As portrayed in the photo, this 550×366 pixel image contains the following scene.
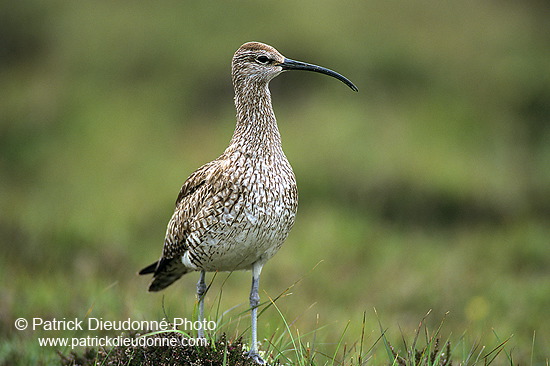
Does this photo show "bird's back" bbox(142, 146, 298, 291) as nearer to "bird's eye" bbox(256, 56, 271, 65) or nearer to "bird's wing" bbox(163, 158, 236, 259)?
"bird's wing" bbox(163, 158, 236, 259)

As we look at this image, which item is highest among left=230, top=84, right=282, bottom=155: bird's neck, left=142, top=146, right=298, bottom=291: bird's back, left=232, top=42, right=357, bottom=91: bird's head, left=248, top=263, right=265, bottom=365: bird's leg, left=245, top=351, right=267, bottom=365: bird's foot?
left=232, top=42, right=357, bottom=91: bird's head

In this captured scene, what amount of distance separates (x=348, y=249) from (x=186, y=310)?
11.9 ft

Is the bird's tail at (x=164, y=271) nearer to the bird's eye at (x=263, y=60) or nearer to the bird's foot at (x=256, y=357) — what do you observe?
the bird's foot at (x=256, y=357)

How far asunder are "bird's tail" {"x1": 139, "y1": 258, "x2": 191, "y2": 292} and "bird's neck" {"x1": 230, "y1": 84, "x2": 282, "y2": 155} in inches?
44.6

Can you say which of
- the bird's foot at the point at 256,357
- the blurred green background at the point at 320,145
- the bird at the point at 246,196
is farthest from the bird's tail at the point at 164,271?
the blurred green background at the point at 320,145

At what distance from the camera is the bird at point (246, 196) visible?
17.4 feet

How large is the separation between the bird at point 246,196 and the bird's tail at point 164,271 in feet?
0.74

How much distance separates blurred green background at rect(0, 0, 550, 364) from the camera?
9.11m

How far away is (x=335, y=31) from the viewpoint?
12625 millimetres

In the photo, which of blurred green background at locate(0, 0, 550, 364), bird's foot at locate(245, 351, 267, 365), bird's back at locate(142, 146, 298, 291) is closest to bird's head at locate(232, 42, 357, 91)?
bird's back at locate(142, 146, 298, 291)

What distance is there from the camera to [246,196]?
5.29 metres

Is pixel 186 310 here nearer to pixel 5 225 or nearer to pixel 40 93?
pixel 5 225

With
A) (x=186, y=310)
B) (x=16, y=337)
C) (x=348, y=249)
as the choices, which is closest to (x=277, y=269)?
(x=348, y=249)

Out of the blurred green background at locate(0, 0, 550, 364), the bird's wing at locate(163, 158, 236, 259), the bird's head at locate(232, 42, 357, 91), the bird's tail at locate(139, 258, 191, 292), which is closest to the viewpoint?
the bird's wing at locate(163, 158, 236, 259)
